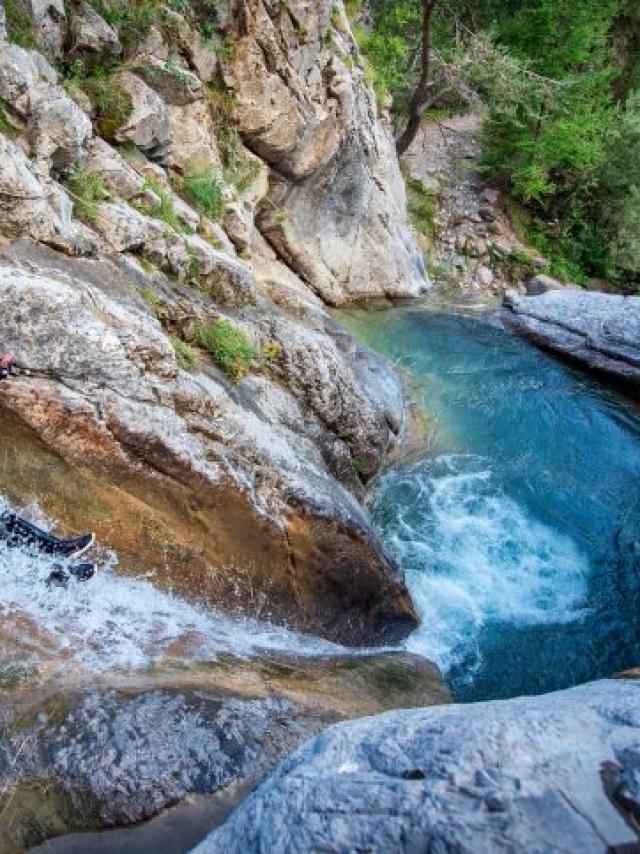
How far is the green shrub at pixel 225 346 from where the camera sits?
7457 mm

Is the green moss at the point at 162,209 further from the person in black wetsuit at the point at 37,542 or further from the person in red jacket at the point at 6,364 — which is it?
the person in black wetsuit at the point at 37,542

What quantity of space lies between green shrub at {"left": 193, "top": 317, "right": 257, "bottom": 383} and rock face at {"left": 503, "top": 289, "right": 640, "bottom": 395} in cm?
1167

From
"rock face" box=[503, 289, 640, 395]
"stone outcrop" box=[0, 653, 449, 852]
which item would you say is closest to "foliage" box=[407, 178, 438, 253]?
"rock face" box=[503, 289, 640, 395]

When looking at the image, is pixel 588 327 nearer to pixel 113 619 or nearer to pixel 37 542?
pixel 113 619

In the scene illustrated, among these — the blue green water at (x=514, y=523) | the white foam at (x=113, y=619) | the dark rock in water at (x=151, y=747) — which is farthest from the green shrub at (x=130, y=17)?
the dark rock in water at (x=151, y=747)

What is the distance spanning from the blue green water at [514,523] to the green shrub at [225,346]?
3.28 metres

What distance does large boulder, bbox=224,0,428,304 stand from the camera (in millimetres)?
12227

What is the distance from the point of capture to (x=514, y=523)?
9.55 meters

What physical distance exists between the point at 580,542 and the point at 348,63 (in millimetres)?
12509

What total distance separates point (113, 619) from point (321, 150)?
12.3 m

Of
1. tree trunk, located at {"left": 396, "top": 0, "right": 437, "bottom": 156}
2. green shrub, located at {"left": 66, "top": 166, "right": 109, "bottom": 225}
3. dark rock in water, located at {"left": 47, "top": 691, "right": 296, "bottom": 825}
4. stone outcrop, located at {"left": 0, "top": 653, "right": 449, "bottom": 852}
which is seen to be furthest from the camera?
tree trunk, located at {"left": 396, "top": 0, "right": 437, "bottom": 156}

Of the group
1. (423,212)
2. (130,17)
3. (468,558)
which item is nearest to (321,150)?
(130,17)

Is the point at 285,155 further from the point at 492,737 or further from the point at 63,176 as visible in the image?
the point at 492,737

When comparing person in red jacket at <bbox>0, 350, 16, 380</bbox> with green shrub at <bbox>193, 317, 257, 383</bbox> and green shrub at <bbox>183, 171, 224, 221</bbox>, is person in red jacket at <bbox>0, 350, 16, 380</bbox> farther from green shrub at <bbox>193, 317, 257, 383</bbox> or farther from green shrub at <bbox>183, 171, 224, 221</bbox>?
green shrub at <bbox>183, 171, 224, 221</bbox>
